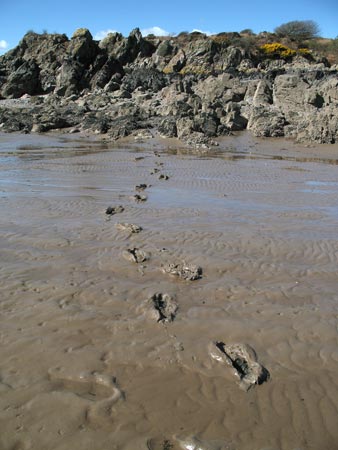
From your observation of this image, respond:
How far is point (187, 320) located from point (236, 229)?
304cm

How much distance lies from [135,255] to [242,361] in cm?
244

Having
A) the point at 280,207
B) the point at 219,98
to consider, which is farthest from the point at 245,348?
the point at 219,98

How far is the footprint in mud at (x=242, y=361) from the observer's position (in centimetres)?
327

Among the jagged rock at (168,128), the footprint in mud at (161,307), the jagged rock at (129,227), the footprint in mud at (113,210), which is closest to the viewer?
the footprint in mud at (161,307)

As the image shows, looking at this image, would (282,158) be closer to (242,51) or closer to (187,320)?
(187,320)

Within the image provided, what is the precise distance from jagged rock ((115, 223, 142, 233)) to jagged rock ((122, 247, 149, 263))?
3.07 ft

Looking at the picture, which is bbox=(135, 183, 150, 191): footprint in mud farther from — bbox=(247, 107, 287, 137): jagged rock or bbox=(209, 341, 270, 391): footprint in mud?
bbox=(247, 107, 287, 137): jagged rock

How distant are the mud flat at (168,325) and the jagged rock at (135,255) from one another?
0.09m

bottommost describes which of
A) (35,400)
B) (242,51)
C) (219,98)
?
(35,400)

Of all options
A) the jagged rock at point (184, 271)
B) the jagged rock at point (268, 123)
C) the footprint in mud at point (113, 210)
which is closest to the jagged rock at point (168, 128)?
the jagged rock at point (268, 123)

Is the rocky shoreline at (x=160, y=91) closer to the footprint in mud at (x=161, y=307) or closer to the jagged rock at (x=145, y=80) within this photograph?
the jagged rock at (x=145, y=80)

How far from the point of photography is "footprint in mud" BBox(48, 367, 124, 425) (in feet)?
9.42

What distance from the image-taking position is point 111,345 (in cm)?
364

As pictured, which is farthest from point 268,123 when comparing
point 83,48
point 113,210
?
point 83,48
